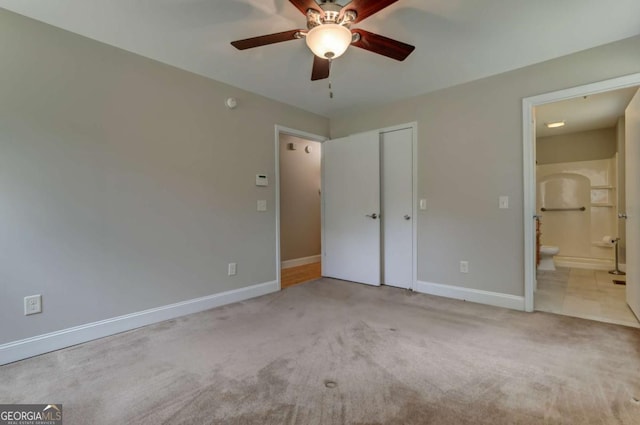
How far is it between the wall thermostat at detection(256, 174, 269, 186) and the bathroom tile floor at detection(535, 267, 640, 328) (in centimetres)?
313

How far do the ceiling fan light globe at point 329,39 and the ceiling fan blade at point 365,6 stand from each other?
0.09m

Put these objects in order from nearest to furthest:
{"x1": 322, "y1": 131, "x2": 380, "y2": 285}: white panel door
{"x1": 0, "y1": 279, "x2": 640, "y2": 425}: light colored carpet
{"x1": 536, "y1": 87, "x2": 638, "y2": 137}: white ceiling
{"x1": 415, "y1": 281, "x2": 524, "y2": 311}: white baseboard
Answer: {"x1": 0, "y1": 279, "x2": 640, "y2": 425}: light colored carpet → {"x1": 415, "y1": 281, "x2": 524, "y2": 311}: white baseboard → {"x1": 536, "y1": 87, "x2": 638, "y2": 137}: white ceiling → {"x1": 322, "y1": 131, "x2": 380, "y2": 285}: white panel door

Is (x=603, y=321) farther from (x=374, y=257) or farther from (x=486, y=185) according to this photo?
(x=374, y=257)

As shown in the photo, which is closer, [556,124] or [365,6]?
[365,6]

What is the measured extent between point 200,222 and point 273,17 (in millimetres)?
1913

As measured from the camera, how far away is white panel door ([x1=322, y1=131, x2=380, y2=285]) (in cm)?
380

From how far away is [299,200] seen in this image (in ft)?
17.6

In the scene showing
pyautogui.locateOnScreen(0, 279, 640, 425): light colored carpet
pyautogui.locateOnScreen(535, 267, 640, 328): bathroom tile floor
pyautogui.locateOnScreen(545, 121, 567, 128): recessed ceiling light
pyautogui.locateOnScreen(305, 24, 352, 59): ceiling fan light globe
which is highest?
pyautogui.locateOnScreen(545, 121, 567, 128): recessed ceiling light

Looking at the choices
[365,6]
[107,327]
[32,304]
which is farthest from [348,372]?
[32,304]

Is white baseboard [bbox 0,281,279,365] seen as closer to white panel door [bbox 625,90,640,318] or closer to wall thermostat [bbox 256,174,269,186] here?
wall thermostat [bbox 256,174,269,186]

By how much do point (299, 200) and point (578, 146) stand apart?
483 centimetres

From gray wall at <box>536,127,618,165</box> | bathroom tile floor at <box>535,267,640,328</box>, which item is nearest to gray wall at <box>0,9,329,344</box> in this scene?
bathroom tile floor at <box>535,267,640,328</box>

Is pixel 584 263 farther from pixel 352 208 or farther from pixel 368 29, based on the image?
pixel 368 29

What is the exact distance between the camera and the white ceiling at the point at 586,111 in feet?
11.0
